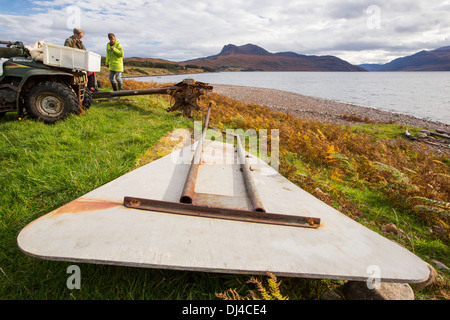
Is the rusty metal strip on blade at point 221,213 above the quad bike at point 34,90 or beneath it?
beneath

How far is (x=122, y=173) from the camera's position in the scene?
12.0 feet

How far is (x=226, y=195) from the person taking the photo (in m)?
2.78

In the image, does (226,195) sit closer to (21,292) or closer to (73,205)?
(73,205)

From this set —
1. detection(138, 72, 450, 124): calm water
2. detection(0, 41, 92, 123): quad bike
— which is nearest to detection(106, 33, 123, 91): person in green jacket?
detection(0, 41, 92, 123): quad bike

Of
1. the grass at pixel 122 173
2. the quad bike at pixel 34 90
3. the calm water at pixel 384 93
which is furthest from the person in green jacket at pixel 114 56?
the calm water at pixel 384 93

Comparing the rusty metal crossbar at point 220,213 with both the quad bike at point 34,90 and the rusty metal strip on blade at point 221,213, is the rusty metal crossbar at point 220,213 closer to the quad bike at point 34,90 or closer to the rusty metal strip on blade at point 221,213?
the rusty metal strip on blade at point 221,213

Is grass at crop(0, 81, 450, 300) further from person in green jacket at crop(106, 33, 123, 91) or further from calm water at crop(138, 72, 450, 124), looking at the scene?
calm water at crop(138, 72, 450, 124)

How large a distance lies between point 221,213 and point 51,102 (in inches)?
230

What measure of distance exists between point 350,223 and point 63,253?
8.30 ft

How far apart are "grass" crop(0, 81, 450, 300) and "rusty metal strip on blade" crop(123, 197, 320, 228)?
503mm

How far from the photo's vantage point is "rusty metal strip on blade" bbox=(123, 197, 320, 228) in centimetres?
219

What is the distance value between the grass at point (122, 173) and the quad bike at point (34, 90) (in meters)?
0.34

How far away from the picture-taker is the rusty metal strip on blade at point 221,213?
86.2 inches
